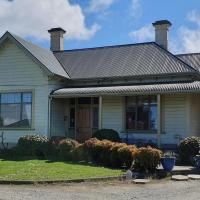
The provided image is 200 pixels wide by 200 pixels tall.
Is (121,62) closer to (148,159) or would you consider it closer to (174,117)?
(174,117)

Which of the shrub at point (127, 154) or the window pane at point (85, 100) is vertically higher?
the window pane at point (85, 100)

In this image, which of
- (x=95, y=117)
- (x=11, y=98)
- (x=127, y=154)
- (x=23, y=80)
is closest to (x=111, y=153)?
(x=127, y=154)

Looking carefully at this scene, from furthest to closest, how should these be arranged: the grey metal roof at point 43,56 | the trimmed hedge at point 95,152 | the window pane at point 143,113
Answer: the grey metal roof at point 43,56
the window pane at point 143,113
the trimmed hedge at point 95,152

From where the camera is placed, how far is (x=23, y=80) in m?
24.3

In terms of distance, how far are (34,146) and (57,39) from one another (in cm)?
1089

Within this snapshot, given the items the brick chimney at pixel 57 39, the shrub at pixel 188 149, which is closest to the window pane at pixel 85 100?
the brick chimney at pixel 57 39

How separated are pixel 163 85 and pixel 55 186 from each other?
9.85 m

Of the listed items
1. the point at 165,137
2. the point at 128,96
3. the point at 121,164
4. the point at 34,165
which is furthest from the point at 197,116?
the point at 34,165

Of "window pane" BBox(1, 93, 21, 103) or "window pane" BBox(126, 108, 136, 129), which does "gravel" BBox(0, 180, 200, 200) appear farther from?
"window pane" BBox(1, 93, 21, 103)

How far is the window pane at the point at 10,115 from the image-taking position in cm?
2434

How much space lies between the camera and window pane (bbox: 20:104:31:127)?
2409 cm

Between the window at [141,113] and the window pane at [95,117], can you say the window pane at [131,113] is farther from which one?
the window pane at [95,117]

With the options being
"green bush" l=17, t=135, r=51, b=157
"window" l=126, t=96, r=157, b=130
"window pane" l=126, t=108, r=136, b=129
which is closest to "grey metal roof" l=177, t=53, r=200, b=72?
Answer: "window" l=126, t=96, r=157, b=130

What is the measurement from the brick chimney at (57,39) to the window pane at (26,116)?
23.3 ft
